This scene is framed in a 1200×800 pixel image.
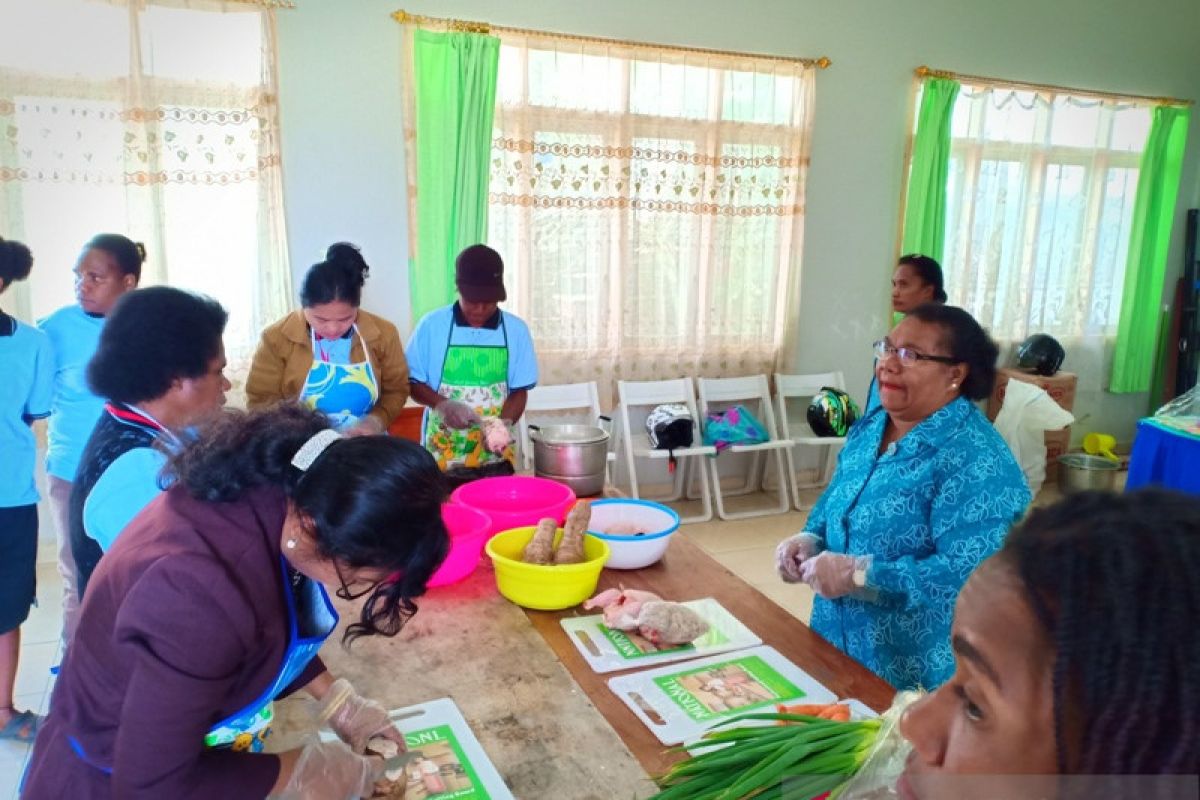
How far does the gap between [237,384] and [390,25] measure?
6.23 feet

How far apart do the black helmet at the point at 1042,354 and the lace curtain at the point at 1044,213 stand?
0.13 m

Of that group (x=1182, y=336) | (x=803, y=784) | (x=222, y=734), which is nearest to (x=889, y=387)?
(x=803, y=784)

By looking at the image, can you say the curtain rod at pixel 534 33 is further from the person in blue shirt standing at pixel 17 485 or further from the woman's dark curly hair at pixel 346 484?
the woman's dark curly hair at pixel 346 484

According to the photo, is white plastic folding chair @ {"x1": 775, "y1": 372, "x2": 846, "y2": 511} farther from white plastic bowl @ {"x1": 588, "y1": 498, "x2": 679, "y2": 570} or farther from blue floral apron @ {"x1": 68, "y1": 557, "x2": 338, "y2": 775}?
blue floral apron @ {"x1": 68, "y1": 557, "x2": 338, "y2": 775}

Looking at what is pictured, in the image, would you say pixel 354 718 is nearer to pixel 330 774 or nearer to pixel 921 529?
pixel 330 774

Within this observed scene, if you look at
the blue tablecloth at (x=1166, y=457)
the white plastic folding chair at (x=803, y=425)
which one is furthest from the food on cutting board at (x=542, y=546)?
the blue tablecloth at (x=1166, y=457)

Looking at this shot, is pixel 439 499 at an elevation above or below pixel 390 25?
below

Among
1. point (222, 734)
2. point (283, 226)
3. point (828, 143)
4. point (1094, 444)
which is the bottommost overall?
point (1094, 444)

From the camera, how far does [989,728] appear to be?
0.52m

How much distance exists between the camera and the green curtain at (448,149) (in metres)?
3.88

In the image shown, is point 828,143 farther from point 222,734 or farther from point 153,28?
point 222,734

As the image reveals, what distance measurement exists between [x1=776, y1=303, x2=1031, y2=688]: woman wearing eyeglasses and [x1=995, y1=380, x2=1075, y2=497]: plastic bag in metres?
3.53

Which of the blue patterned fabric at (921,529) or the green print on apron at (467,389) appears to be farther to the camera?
the green print on apron at (467,389)

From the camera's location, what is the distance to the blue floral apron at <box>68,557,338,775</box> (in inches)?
44.5
